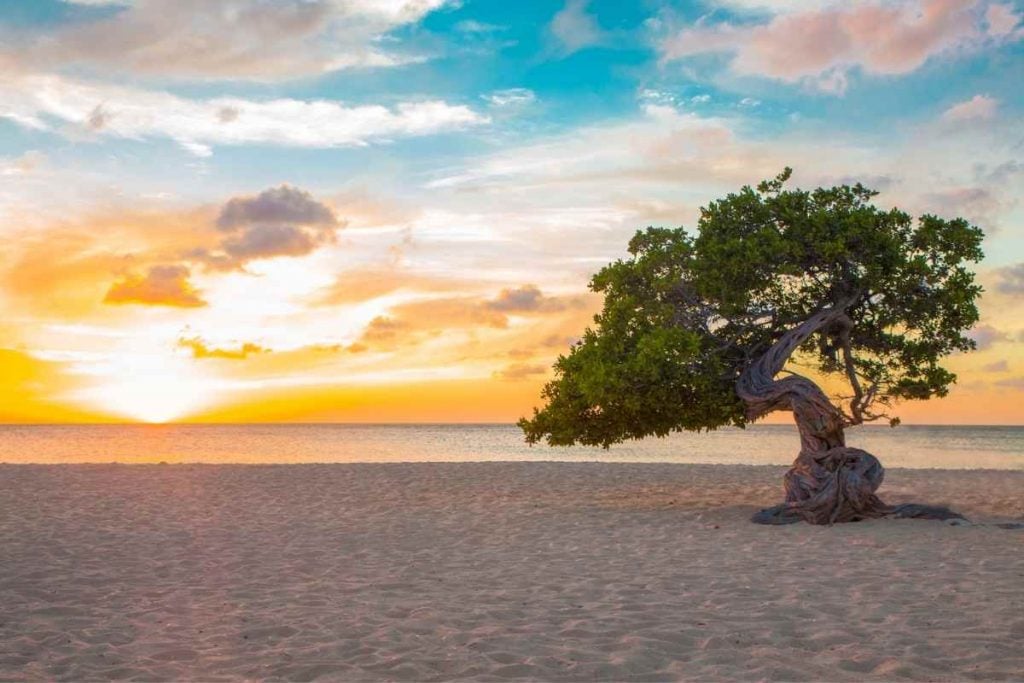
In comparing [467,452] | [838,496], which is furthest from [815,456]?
[467,452]

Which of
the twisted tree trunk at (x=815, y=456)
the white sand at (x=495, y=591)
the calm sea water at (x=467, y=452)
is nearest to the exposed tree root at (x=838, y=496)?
the twisted tree trunk at (x=815, y=456)

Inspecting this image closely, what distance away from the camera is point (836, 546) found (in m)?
14.6

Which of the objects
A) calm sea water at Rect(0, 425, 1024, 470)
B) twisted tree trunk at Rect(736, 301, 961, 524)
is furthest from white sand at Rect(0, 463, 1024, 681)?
calm sea water at Rect(0, 425, 1024, 470)

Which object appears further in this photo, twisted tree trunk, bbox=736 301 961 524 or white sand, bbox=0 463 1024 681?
twisted tree trunk, bbox=736 301 961 524

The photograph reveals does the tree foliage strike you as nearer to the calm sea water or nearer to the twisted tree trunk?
the twisted tree trunk

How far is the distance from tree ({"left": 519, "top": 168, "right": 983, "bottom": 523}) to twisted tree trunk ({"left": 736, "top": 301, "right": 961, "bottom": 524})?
0.09 ft

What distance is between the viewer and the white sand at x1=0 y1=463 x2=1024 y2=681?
320 inches

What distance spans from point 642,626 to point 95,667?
206 inches

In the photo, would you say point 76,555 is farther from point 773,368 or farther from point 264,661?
point 773,368

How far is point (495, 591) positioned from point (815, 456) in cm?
959

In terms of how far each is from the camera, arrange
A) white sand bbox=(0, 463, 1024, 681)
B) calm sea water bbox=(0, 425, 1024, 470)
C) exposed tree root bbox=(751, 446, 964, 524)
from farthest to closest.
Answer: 1. calm sea water bbox=(0, 425, 1024, 470)
2. exposed tree root bbox=(751, 446, 964, 524)
3. white sand bbox=(0, 463, 1024, 681)

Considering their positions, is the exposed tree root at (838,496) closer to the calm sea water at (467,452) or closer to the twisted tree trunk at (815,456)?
the twisted tree trunk at (815,456)

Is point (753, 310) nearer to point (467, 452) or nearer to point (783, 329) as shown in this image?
point (783, 329)

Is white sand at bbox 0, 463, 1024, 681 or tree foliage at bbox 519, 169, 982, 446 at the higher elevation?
tree foliage at bbox 519, 169, 982, 446
